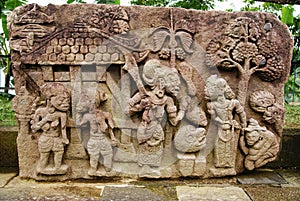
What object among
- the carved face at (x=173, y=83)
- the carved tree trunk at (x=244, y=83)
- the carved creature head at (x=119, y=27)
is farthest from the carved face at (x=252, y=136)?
the carved creature head at (x=119, y=27)

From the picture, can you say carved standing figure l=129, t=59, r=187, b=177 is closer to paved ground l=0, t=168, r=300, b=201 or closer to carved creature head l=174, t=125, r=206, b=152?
carved creature head l=174, t=125, r=206, b=152

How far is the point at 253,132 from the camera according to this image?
3.29m

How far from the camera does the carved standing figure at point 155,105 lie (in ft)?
10.2

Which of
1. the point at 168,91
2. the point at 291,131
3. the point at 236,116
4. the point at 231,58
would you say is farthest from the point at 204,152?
the point at 291,131

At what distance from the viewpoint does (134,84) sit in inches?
125

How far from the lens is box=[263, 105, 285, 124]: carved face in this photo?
3.33 metres

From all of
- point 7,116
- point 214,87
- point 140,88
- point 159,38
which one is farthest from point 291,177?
point 7,116

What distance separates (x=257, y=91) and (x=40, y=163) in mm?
2516

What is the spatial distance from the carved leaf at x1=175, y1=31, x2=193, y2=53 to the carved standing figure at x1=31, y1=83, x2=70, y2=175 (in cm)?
133

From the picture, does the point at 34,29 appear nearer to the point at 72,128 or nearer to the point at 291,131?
the point at 72,128

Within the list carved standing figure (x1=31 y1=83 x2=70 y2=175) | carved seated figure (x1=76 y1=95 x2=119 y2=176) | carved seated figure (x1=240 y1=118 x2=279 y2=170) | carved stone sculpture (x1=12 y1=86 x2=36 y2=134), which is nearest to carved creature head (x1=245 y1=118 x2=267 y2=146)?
carved seated figure (x1=240 y1=118 x2=279 y2=170)

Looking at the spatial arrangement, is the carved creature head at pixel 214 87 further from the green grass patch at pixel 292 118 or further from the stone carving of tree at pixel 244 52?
the green grass patch at pixel 292 118

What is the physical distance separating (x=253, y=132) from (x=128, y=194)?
5.00 feet

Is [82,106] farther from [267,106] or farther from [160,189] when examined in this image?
[267,106]
